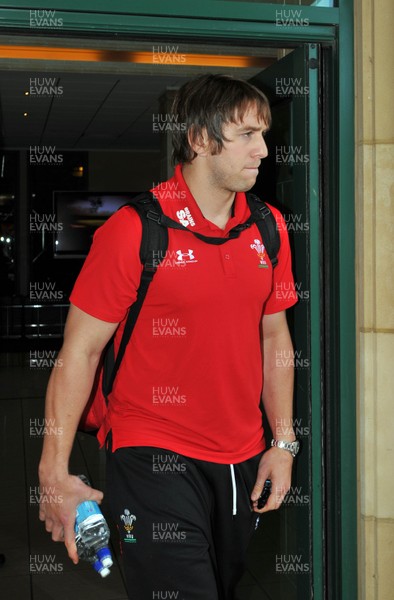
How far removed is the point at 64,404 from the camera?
1.91 metres

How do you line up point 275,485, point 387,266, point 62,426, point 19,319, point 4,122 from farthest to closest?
point 19,319, point 4,122, point 387,266, point 275,485, point 62,426

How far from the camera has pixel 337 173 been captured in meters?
2.46

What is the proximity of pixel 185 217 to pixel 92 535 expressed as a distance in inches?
30.5

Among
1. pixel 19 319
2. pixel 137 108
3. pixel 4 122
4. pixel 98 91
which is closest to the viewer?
pixel 98 91

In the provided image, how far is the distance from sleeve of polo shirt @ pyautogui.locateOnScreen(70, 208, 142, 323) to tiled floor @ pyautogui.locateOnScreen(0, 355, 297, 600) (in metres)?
1.56

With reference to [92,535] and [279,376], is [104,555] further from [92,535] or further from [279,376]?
[279,376]

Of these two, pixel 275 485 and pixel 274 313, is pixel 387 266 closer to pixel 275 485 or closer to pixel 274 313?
pixel 274 313

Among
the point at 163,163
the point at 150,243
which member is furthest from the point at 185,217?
the point at 163,163

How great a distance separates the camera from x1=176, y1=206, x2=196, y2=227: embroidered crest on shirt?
1.99 m

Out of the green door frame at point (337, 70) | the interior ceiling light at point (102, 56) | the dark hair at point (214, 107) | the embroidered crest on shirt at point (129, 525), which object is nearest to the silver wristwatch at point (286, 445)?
the green door frame at point (337, 70)

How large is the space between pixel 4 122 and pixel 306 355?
27.4 feet

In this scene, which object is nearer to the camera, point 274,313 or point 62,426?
point 62,426

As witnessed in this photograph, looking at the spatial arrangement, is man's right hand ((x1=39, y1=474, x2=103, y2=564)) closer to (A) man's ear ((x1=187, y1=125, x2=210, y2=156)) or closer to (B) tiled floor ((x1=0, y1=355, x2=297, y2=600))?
(A) man's ear ((x1=187, y1=125, x2=210, y2=156))

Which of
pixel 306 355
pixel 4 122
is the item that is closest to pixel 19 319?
pixel 4 122
